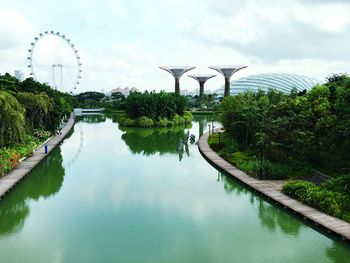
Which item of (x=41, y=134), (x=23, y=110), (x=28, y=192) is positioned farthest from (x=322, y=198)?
(x=41, y=134)

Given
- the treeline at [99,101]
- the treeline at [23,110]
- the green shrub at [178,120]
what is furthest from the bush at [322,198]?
the treeline at [99,101]

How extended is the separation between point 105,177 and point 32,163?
5523 millimetres

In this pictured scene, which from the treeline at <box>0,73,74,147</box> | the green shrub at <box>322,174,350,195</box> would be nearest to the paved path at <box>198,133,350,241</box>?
the green shrub at <box>322,174,350,195</box>

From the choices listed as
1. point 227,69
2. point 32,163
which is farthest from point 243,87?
point 32,163

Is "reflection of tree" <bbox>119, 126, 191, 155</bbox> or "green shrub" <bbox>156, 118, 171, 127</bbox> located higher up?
"green shrub" <bbox>156, 118, 171, 127</bbox>

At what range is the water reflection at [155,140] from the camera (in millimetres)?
35094

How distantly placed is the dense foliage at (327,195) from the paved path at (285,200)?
0.26 metres

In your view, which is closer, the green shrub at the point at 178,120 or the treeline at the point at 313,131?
the treeline at the point at 313,131

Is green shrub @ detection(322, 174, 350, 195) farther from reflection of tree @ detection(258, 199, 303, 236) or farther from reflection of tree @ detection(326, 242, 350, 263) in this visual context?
reflection of tree @ detection(326, 242, 350, 263)

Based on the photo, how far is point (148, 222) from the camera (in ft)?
54.1

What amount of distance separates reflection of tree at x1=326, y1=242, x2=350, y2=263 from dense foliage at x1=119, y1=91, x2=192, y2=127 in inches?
1666

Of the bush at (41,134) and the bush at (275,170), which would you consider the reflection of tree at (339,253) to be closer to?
the bush at (275,170)

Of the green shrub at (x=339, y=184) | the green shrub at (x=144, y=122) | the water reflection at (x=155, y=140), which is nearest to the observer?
the green shrub at (x=339, y=184)

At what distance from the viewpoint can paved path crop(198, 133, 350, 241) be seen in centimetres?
1470
